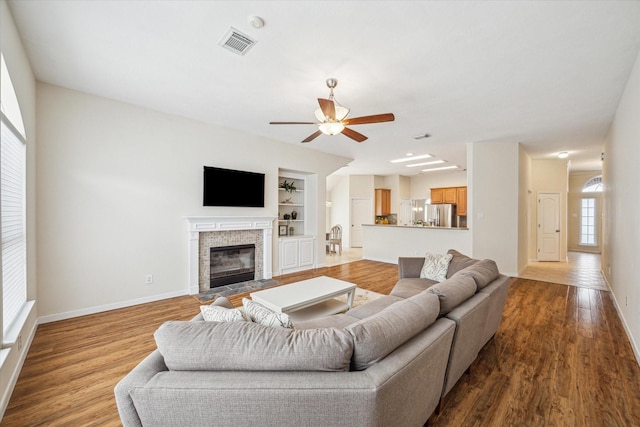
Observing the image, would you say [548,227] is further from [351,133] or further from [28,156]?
[28,156]

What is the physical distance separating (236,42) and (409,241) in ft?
18.6

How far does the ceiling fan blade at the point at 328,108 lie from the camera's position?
8.57ft

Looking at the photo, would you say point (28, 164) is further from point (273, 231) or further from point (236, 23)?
point (273, 231)

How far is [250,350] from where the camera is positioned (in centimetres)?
113

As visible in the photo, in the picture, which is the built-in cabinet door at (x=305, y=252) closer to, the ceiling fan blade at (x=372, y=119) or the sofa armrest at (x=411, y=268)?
the sofa armrest at (x=411, y=268)

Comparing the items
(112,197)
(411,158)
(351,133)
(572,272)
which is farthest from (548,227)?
(112,197)

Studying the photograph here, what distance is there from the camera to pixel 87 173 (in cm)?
341

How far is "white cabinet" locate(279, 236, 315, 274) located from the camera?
5.64m

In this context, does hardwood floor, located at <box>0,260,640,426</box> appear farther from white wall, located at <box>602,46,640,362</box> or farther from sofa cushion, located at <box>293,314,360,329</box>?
sofa cushion, located at <box>293,314,360,329</box>

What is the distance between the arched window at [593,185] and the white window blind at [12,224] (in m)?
13.2

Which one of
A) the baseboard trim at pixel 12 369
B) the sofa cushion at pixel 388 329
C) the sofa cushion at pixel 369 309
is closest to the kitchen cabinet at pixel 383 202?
the sofa cushion at pixel 369 309

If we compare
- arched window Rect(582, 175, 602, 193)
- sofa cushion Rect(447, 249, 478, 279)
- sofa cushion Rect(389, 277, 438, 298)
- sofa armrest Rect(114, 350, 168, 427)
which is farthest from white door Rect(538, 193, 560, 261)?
sofa armrest Rect(114, 350, 168, 427)

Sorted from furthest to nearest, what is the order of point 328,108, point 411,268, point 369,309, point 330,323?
point 411,268, point 328,108, point 369,309, point 330,323

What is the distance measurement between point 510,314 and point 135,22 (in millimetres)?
5007
